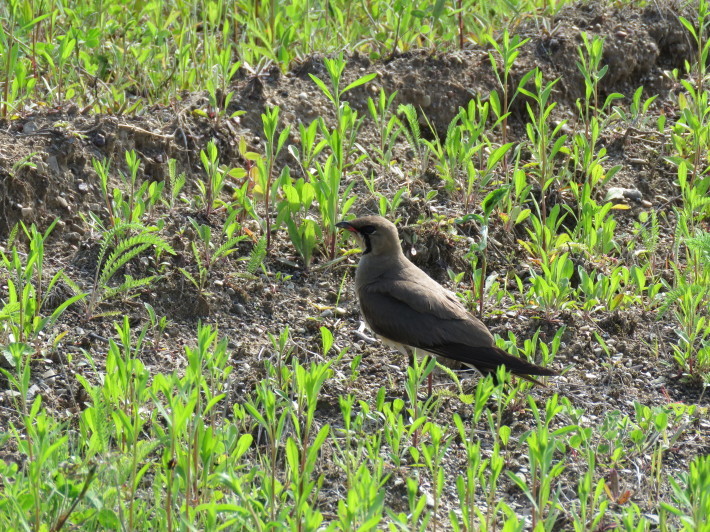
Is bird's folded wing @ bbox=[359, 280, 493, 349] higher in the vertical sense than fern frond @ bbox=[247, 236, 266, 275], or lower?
lower

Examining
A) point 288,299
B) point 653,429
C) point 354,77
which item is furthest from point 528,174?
point 653,429

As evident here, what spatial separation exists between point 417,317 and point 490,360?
1.75 feet

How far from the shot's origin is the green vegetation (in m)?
3.84

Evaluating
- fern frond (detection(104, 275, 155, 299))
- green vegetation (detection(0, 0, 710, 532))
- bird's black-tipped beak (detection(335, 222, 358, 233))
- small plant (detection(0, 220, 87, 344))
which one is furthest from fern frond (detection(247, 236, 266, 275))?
small plant (detection(0, 220, 87, 344))

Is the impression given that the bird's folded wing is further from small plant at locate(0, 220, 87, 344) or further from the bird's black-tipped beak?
small plant at locate(0, 220, 87, 344)

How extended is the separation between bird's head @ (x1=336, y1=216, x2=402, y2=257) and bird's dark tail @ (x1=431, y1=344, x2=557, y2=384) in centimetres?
67

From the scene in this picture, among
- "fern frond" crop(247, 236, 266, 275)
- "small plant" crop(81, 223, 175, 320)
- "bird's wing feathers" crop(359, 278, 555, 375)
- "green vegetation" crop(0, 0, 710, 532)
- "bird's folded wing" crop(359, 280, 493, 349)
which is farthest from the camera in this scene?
"fern frond" crop(247, 236, 266, 275)

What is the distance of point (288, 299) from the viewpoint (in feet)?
18.6

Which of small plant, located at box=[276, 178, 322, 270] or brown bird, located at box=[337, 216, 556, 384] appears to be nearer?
brown bird, located at box=[337, 216, 556, 384]

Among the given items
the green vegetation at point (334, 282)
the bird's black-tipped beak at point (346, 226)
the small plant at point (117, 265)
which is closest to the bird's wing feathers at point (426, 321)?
the green vegetation at point (334, 282)

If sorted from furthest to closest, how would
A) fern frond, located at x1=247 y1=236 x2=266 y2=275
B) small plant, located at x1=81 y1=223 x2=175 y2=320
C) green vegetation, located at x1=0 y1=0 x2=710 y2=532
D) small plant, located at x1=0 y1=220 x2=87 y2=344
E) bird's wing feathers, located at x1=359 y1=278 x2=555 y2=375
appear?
fern frond, located at x1=247 y1=236 x2=266 y2=275 → bird's wing feathers, located at x1=359 y1=278 x2=555 y2=375 → small plant, located at x1=81 y1=223 x2=175 y2=320 → small plant, located at x1=0 y1=220 x2=87 y2=344 → green vegetation, located at x1=0 y1=0 x2=710 y2=532

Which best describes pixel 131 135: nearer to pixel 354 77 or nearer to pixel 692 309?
pixel 354 77

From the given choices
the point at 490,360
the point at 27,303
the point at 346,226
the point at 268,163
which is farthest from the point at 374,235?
the point at 27,303

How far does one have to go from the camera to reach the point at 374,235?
5707 millimetres
